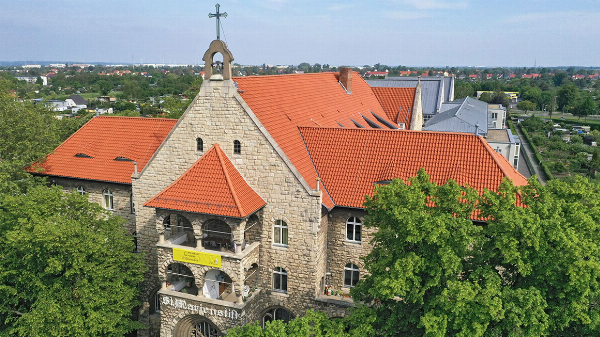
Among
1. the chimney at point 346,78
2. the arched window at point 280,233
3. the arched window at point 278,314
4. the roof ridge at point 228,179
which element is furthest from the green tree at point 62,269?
the chimney at point 346,78

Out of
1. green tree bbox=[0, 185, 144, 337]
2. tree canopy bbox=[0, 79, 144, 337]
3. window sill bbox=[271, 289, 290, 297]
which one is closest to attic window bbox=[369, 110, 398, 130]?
window sill bbox=[271, 289, 290, 297]

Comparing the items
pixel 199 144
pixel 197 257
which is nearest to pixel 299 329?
pixel 197 257

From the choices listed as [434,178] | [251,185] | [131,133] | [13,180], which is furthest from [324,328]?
[13,180]

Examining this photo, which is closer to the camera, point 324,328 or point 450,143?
point 324,328

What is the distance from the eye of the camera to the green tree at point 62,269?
2166 centimetres

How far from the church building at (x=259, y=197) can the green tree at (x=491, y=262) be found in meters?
6.21

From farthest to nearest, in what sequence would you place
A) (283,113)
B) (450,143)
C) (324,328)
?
1. (283,113)
2. (450,143)
3. (324,328)

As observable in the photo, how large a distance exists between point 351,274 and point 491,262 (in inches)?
386

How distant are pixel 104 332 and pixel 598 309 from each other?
71.1 ft

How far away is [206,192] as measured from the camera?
22.6m

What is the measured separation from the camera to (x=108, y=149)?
3108 centimetres

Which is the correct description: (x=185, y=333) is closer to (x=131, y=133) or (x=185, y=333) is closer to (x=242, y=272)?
(x=242, y=272)

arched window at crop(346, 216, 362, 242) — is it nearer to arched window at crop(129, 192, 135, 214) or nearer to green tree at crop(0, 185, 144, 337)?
green tree at crop(0, 185, 144, 337)

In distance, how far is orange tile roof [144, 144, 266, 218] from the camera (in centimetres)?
2198
